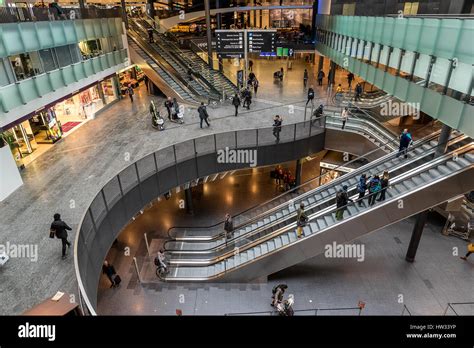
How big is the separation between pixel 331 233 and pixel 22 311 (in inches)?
416

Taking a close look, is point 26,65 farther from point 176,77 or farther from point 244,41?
point 244,41

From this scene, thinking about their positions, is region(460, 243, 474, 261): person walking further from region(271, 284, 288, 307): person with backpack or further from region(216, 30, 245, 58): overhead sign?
region(216, 30, 245, 58): overhead sign

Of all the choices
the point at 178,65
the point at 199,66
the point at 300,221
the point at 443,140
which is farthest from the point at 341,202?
the point at 178,65

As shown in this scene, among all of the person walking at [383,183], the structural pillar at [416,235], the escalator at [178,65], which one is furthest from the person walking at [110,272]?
the structural pillar at [416,235]

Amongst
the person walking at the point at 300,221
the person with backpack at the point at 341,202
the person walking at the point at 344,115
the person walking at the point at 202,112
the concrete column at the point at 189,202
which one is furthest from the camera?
the concrete column at the point at 189,202

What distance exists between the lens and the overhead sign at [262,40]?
2034cm

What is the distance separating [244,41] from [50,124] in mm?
12596

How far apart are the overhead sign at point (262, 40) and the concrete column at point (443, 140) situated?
12048 mm

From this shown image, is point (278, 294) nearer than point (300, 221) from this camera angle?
Yes

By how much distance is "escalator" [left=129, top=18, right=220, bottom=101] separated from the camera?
23531 millimetres

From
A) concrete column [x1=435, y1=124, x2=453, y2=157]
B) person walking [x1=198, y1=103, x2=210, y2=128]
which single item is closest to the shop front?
person walking [x1=198, y1=103, x2=210, y2=128]

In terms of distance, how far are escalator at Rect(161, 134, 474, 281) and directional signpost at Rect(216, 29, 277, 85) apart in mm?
10680

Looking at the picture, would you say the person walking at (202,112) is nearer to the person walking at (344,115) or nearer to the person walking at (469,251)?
the person walking at (344,115)

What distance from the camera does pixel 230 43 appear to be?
20797 millimetres
